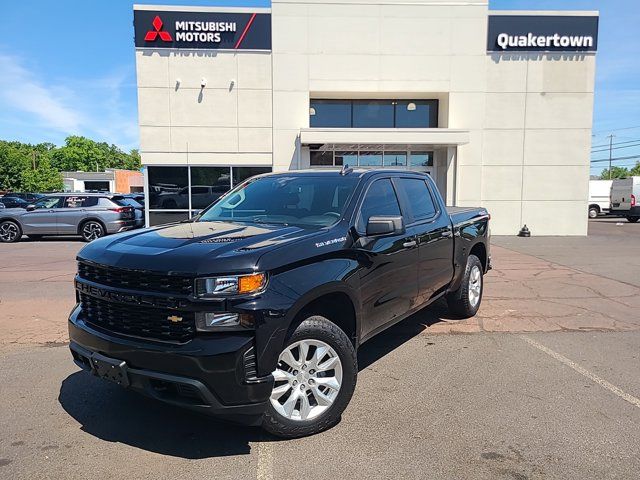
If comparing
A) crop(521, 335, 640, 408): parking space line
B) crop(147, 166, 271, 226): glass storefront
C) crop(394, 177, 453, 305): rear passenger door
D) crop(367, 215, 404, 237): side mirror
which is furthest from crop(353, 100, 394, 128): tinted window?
crop(367, 215, 404, 237): side mirror

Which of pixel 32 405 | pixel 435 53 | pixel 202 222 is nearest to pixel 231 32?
pixel 435 53

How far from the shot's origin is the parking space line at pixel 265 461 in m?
3.04

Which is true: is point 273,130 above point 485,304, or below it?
above

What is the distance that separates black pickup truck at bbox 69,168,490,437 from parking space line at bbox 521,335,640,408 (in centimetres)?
183

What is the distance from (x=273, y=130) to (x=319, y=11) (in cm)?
453

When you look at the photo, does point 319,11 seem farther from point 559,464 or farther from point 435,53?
point 559,464

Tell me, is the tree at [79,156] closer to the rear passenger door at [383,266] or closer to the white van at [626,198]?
the white van at [626,198]

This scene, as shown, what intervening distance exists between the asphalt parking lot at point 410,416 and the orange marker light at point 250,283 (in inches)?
44.5

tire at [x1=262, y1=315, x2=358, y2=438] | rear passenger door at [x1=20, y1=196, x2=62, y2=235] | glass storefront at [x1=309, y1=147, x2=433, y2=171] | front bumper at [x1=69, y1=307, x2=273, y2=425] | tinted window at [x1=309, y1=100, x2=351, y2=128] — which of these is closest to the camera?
front bumper at [x1=69, y1=307, x2=273, y2=425]

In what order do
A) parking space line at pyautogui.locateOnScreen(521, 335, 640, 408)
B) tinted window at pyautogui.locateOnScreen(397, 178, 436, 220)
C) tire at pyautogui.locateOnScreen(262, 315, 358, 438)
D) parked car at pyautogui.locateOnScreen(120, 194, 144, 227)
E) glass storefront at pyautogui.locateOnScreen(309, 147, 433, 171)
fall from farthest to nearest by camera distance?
glass storefront at pyautogui.locateOnScreen(309, 147, 433, 171) < parked car at pyautogui.locateOnScreen(120, 194, 144, 227) < tinted window at pyautogui.locateOnScreen(397, 178, 436, 220) < parking space line at pyautogui.locateOnScreen(521, 335, 640, 408) < tire at pyautogui.locateOnScreen(262, 315, 358, 438)

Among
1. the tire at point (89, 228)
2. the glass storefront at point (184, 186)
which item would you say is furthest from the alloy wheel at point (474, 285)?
the tire at point (89, 228)

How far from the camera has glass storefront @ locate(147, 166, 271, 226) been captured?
60.3 feet

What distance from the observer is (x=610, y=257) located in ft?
42.5

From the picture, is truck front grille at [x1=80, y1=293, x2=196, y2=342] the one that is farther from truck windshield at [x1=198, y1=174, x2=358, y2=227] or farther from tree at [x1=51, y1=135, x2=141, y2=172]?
tree at [x1=51, y1=135, x2=141, y2=172]
